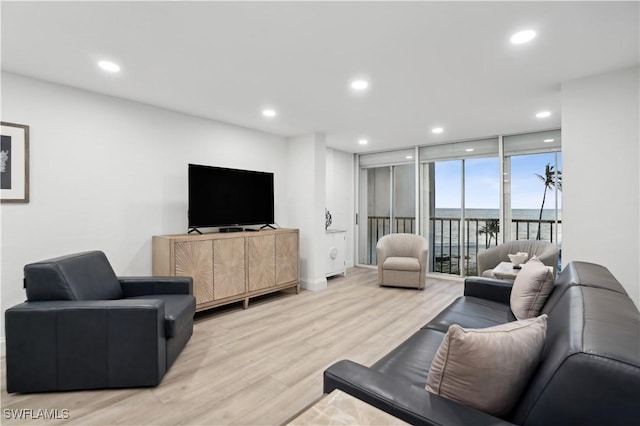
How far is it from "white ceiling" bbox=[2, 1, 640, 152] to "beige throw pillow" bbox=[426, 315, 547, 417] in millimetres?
1746

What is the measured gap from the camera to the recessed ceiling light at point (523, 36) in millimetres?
2030

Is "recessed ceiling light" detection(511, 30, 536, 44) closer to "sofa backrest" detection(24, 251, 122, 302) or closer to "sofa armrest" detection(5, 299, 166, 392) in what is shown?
"sofa armrest" detection(5, 299, 166, 392)

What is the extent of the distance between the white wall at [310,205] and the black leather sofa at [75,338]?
8.94 ft

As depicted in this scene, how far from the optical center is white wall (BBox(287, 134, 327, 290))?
477cm

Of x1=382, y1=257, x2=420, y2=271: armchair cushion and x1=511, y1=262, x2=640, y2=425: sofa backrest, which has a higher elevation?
x1=511, y1=262, x2=640, y2=425: sofa backrest

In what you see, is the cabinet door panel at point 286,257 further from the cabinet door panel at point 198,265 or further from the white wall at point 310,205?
the cabinet door panel at point 198,265

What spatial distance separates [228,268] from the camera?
3697 mm

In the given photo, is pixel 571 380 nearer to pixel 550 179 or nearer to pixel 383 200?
pixel 550 179

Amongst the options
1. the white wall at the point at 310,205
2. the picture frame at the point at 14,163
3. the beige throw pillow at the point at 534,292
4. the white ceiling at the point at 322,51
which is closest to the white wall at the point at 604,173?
the white ceiling at the point at 322,51

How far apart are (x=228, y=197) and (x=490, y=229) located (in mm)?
4166

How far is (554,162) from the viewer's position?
4543 millimetres

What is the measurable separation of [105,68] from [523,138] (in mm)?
5327

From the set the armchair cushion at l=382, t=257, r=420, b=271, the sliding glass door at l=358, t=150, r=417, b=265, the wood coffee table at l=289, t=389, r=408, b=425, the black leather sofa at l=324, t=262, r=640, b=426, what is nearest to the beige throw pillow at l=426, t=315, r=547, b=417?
the black leather sofa at l=324, t=262, r=640, b=426

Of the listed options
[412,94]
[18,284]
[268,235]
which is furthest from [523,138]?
[18,284]
